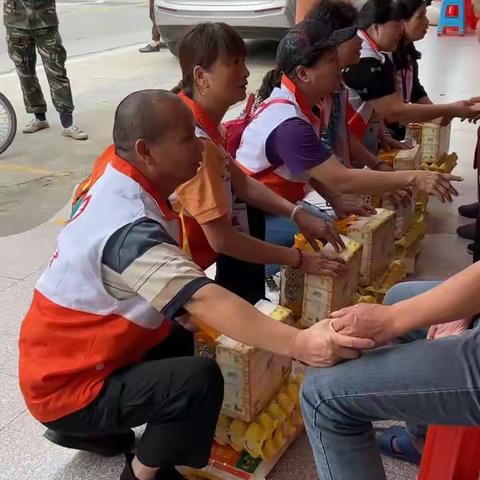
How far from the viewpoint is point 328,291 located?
6.79ft

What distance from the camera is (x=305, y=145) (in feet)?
7.09

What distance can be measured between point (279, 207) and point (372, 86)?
105cm

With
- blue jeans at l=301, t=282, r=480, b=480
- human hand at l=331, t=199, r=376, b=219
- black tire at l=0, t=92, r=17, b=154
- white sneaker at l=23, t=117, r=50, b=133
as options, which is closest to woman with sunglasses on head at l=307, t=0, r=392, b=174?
human hand at l=331, t=199, r=376, b=219

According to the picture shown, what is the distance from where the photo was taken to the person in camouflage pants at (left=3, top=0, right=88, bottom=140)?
4.62 meters

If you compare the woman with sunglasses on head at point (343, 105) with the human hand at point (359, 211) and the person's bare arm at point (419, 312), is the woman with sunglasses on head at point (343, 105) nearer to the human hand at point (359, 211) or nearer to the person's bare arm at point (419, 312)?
the human hand at point (359, 211)

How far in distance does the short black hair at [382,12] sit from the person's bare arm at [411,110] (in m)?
0.34

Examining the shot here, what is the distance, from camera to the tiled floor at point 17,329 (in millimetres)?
1823

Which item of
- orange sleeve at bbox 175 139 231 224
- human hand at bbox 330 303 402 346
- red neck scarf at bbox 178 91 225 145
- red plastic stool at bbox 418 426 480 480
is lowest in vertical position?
red plastic stool at bbox 418 426 480 480

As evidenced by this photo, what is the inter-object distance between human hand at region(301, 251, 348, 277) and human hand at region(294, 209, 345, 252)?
70mm

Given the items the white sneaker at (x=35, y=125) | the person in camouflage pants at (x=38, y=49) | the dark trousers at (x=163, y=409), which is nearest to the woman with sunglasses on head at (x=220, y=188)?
the dark trousers at (x=163, y=409)

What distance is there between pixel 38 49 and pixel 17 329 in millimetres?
2905

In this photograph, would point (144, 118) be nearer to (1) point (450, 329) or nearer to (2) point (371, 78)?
(1) point (450, 329)

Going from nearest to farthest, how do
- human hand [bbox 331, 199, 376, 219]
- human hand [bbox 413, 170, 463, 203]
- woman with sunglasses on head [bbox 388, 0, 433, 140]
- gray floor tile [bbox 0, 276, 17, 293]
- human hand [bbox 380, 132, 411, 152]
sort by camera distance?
human hand [bbox 413, 170, 463, 203] → human hand [bbox 331, 199, 376, 219] → gray floor tile [bbox 0, 276, 17, 293] → woman with sunglasses on head [bbox 388, 0, 433, 140] → human hand [bbox 380, 132, 411, 152]

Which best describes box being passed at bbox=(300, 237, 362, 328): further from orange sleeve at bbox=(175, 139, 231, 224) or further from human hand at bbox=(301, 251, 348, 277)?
orange sleeve at bbox=(175, 139, 231, 224)
